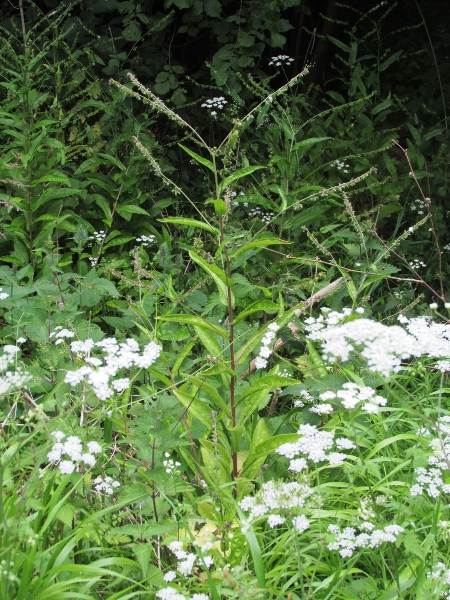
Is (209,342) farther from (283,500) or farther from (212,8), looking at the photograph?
(212,8)

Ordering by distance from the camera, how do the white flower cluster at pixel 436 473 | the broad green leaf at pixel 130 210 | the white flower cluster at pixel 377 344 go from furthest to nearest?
1. the broad green leaf at pixel 130 210
2. the white flower cluster at pixel 436 473
3. the white flower cluster at pixel 377 344

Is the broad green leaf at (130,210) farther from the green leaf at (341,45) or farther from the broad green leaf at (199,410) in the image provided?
the broad green leaf at (199,410)

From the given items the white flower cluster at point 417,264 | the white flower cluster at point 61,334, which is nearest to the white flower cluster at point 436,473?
the white flower cluster at point 61,334

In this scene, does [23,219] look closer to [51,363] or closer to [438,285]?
[51,363]

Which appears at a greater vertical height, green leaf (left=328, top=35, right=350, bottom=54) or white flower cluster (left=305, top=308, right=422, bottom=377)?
white flower cluster (left=305, top=308, right=422, bottom=377)

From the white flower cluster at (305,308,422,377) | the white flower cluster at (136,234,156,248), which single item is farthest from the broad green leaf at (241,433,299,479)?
the white flower cluster at (136,234,156,248)

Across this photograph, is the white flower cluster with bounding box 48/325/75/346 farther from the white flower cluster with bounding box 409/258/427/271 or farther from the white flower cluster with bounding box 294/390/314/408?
the white flower cluster with bounding box 409/258/427/271

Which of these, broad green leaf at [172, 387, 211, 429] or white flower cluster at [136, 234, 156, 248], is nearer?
broad green leaf at [172, 387, 211, 429]

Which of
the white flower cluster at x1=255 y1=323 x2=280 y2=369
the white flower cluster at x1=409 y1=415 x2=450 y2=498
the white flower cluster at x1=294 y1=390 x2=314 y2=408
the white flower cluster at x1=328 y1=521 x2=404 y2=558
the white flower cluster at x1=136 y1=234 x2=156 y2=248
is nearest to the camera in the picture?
the white flower cluster at x1=328 y1=521 x2=404 y2=558

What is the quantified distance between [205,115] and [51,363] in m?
3.30

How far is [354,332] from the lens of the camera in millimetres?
1337

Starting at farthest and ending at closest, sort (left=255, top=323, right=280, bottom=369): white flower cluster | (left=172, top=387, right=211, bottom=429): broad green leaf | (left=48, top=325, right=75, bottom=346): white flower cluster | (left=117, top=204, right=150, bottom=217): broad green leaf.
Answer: (left=117, top=204, right=150, bottom=217): broad green leaf < (left=48, top=325, right=75, bottom=346): white flower cluster < (left=172, top=387, right=211, bottom=429): broad green leaf < (left=255, top=323, right=280, bottom=369): white flower cluster

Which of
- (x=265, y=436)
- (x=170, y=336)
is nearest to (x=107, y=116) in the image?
(x=170, y=336)

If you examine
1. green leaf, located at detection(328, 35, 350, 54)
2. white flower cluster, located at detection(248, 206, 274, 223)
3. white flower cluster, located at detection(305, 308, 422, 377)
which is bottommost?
white flower cluster, located at detection(248, 206, 274, 223)
